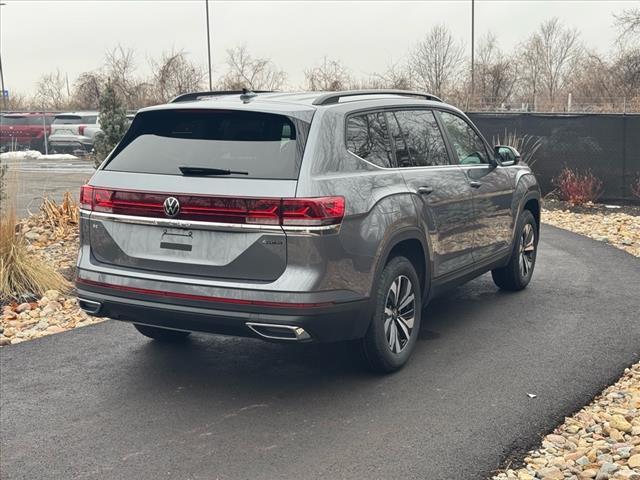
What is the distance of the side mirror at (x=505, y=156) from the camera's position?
7.38 meters

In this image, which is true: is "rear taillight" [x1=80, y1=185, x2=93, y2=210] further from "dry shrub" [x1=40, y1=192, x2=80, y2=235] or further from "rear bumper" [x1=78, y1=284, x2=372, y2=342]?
"dry shrub" [x1=40, y1=192, x2=80, y2=235]

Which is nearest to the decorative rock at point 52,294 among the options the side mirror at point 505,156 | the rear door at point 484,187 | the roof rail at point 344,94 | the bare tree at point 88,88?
the roof rail at point 344,94

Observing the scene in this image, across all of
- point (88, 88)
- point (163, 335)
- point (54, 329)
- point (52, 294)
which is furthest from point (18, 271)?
point (88, 88)

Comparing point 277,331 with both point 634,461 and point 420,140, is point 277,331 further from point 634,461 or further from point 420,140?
point 420,140

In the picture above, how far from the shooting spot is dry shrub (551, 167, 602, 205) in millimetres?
14664

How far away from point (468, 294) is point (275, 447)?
407 cm

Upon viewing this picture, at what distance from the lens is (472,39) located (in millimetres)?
41406

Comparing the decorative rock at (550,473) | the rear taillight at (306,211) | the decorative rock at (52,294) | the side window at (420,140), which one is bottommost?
the decorative rock at (550,473)

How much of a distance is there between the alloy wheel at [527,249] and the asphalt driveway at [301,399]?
0.76 meters

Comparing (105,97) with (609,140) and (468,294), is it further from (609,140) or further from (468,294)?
(609,140)

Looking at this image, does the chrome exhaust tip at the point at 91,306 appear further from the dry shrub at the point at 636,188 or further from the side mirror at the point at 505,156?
the dry shrub at the point at 636,188

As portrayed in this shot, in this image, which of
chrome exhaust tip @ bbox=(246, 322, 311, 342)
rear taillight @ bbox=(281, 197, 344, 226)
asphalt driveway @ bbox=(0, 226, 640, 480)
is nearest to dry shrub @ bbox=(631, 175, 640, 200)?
asphalt driveway @ bbox=(0, 226, 640, 480)

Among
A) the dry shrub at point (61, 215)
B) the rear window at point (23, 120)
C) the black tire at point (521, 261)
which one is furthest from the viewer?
the rear window at point (23, 120)

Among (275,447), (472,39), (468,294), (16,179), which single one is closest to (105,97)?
(16,179)
